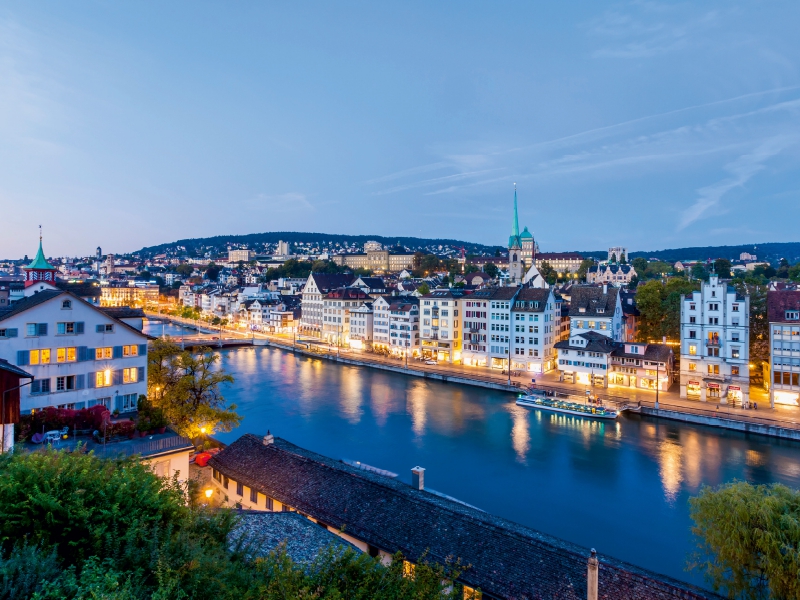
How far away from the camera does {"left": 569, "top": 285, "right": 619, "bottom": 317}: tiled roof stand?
45.7 meters

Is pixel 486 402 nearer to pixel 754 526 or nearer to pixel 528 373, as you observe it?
pixel 528 373

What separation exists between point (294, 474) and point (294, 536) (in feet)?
14.6

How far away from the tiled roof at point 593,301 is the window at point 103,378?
3806 centimetres

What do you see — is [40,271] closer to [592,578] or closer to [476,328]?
[476,328]

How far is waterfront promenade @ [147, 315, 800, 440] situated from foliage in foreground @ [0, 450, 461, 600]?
Answer: 29.6m

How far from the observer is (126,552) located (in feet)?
22.1

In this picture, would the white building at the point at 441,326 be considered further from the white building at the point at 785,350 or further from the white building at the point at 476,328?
the white building at the point at 785,350

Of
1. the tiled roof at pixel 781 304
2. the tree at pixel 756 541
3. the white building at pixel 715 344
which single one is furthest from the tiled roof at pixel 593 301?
the tree at pixel 756 541

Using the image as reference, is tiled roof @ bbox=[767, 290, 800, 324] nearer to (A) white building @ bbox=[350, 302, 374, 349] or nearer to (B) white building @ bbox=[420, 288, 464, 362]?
(B) white building @ bbox=[420, 288, 464, 362]

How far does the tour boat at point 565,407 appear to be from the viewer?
1350 inches

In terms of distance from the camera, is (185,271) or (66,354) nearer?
(66,354)

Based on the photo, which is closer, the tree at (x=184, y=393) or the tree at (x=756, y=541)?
the tree at (x=756, y=541)

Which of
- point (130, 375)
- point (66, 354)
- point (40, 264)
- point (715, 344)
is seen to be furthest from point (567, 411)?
point (40, 264)

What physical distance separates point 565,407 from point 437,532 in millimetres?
25122
